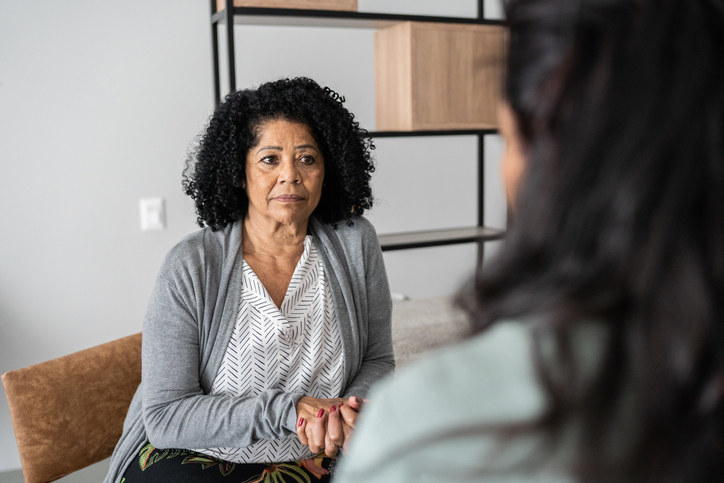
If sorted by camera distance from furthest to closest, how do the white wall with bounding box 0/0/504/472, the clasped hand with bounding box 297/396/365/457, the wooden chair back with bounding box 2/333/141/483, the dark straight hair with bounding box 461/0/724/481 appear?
the white wall with bounding box 0/0/504/472
the wooden chair back with bounding box 2/333/141/483
the clasped hand with bounding box 297/396/365/457
the dark straight hair with bounding box 461/0/724/481

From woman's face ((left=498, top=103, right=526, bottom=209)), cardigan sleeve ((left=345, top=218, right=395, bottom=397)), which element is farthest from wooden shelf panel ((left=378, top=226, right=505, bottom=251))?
woman's face ((left=498, top=103, right=526, bottom=209))

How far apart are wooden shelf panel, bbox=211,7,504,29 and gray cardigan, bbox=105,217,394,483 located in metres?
0.84

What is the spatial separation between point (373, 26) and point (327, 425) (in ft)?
5.22

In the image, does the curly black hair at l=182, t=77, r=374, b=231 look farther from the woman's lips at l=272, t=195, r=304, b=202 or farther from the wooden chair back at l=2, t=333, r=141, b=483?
the wooden chair back at l=2, t=333, r=141, b=483

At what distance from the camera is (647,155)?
0.44 m

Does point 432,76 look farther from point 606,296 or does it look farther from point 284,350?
point 606,296

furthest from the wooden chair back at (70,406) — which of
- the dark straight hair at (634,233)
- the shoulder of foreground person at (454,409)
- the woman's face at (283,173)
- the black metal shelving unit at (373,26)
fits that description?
the dark straight hair at (634,233)

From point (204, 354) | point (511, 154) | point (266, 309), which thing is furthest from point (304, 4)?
point (511, 154)

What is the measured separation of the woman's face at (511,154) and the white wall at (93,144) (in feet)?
7.27

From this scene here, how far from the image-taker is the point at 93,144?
247 centimetres

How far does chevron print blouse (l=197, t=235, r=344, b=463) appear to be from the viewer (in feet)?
4.93

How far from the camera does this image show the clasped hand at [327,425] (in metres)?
1.36

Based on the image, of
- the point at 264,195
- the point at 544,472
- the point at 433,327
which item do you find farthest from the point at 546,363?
the point at 433,327

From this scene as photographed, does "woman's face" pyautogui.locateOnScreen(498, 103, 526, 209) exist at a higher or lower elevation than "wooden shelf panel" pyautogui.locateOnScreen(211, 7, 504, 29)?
lower
